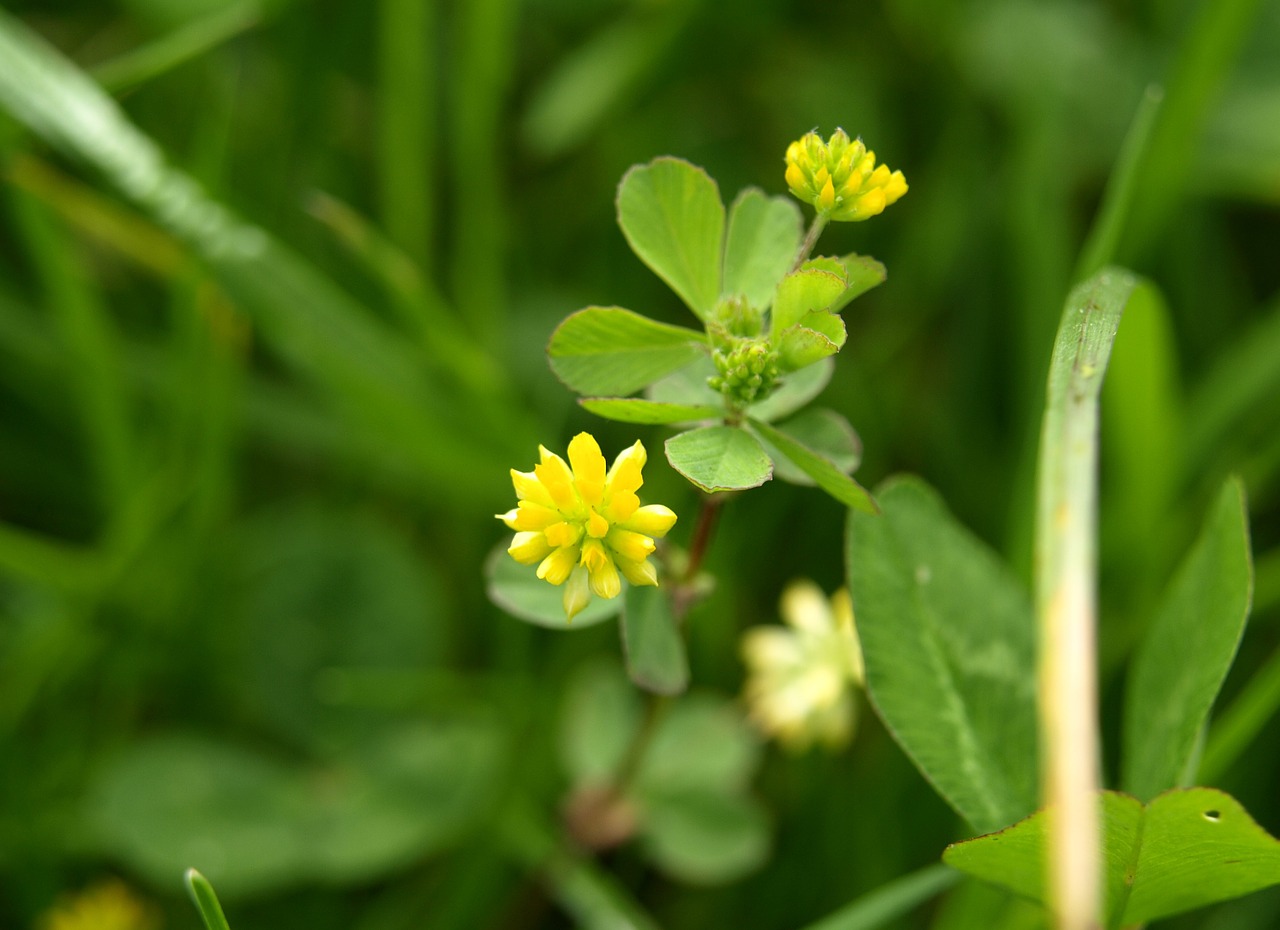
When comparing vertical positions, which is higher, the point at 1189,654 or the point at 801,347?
the point at 801,347

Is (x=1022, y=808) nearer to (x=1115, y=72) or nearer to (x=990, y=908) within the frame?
(x=990, y=908)

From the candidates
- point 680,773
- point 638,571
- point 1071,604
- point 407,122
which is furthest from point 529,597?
point 407,122

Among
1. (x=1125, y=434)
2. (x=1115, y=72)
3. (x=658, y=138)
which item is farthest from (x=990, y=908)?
(x=1115, y=72)

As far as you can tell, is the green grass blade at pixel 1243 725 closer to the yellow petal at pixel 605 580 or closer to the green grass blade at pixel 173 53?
the yellow petal at pixel 605 580

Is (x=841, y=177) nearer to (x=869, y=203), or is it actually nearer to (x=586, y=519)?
(x=869, y=203)

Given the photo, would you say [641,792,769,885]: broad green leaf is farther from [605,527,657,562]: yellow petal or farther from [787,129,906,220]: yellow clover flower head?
[787,129,906,220]: yellow clover flower head

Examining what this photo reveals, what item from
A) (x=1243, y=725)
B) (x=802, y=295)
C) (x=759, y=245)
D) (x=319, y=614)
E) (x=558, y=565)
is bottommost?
(x=1243, y=725)

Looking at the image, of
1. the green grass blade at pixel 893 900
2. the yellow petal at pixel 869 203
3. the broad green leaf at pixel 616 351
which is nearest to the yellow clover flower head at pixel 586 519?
the broad green leaf at pixel 616 351
